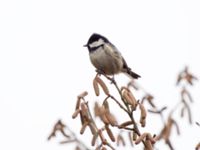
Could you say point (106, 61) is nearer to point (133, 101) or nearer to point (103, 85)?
point (103, 85)

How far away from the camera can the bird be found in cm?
538

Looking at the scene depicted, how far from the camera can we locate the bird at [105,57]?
17.6 ft

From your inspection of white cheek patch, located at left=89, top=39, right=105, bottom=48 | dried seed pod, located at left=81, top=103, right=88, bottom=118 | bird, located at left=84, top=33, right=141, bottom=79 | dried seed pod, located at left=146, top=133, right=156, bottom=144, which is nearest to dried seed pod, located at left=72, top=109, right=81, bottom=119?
dried seed pod, located at left=81, top=103, right=88, bottom=118

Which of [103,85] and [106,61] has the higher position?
[103,85]

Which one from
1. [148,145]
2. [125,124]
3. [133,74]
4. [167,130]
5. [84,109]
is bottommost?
[133,74]

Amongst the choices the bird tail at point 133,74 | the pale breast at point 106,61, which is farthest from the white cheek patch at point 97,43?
the bird tail at point 133,74

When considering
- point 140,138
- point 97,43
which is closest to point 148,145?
point 140,138

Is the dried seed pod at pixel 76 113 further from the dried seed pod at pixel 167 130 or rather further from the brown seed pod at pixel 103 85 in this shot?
the dried seed pod at pixel 167 130

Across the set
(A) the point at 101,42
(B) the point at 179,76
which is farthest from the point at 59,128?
(A) the point at 101,42

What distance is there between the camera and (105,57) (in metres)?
5.48

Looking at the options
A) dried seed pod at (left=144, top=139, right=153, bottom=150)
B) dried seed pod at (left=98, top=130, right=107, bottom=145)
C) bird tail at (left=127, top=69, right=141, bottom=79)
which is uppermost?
dried seed pod at (left=98, top=130, right=107, bottom=145)

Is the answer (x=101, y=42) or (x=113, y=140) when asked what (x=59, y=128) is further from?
(x=101, y=42)

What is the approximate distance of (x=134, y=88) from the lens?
3.74 m

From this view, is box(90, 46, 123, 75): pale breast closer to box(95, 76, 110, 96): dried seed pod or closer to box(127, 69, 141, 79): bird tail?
box(127, 69, 141, 79): bird tail
